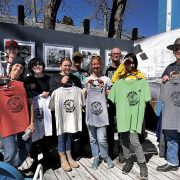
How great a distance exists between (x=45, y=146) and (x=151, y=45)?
12.5 feet

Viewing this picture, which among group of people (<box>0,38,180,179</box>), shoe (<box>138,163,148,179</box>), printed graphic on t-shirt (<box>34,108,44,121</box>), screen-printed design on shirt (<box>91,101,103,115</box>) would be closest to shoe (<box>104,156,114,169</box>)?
group of people (<box>0,38,180,179</box>)

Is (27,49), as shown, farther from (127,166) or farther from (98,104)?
(127,166)

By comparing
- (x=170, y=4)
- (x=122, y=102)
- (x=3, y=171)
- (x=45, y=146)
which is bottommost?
(x=45, y=146)

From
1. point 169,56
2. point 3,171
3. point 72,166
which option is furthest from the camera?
point 169,56

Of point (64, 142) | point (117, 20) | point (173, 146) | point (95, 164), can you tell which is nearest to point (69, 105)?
point (64, 142)

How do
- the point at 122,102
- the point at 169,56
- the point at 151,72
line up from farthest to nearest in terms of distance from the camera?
the point at 151,72, the point at 169,56, the point at 122,102

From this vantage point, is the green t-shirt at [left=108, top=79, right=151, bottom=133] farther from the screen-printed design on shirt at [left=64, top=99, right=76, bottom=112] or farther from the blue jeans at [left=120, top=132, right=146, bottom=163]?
the screen-printed design on shirt at [left=64, top=99, right=76, bottom=112]

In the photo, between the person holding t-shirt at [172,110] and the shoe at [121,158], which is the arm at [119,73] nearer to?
the person holding t-shirt at [172,110]

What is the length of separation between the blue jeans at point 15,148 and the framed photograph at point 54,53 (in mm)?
2696

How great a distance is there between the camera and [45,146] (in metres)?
4.07

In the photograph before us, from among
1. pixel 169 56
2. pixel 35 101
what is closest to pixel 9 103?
pixel 35 101

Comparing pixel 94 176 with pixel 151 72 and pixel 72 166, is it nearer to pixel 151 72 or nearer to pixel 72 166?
pixel 72 166

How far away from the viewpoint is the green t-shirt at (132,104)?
11.5ft

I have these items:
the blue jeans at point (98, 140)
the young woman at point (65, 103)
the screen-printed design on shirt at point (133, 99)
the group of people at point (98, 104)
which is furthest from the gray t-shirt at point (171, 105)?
the young woman at point (65, 103)
